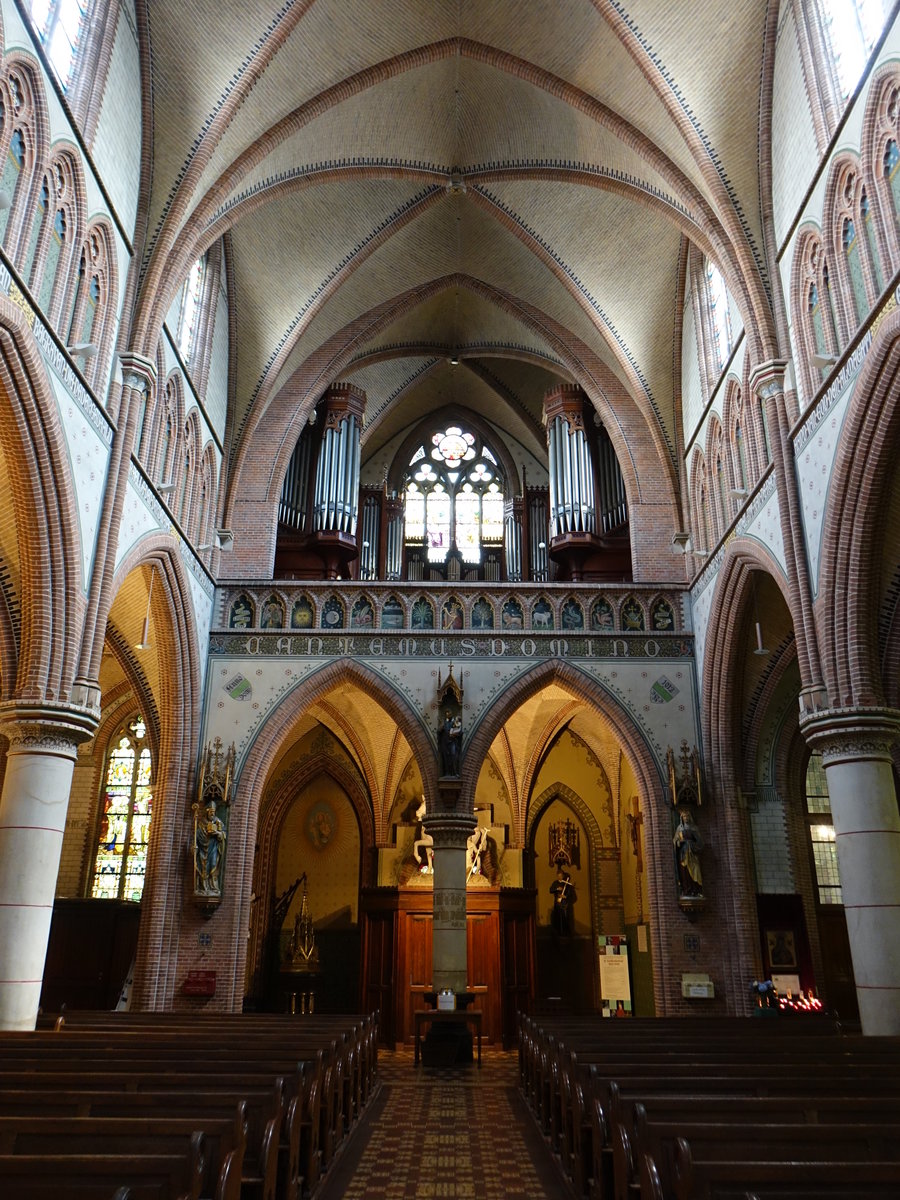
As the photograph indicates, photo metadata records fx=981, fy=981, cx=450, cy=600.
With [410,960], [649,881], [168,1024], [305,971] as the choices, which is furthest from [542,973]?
[168,1024]

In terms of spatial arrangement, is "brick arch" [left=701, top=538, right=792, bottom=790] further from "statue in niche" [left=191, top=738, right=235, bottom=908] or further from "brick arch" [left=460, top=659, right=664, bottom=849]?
"statue in niche" [left=191, top=738, right=235, bottom=908]

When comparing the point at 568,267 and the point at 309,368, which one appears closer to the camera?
the point at 568,267

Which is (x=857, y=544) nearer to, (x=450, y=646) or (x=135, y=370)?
(x=450, y=646)

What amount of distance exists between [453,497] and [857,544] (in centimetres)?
1475

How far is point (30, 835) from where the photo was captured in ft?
38.7

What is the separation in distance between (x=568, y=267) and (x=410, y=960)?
Answer: 50.8 feet

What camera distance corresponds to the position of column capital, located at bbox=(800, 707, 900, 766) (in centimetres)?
1187

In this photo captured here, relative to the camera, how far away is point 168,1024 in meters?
Result: 11.4

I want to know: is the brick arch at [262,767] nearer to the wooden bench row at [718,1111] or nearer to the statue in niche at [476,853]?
the statue in niche at [476,853]

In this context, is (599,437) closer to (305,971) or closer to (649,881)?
(649,881)

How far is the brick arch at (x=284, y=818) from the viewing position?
23.0m

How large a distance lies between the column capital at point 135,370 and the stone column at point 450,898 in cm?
910

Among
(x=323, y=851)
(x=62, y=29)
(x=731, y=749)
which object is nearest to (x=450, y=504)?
(x=323, y=851)

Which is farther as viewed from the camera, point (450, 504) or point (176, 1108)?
point (450, 504)
